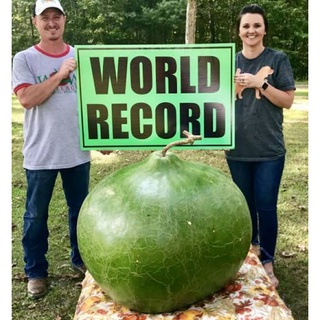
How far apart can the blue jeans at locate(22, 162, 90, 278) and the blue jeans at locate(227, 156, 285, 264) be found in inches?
28.6

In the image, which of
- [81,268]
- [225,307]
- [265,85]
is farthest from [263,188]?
[81,268]

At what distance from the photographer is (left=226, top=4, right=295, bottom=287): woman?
2061mm

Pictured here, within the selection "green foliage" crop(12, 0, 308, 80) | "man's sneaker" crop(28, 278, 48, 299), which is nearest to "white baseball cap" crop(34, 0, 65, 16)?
"green foliage" crop(12, 0, 308, 80)

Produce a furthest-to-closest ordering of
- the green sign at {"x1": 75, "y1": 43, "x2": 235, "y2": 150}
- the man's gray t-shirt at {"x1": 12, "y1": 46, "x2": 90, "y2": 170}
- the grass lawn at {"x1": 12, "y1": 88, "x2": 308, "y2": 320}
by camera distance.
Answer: the grass lawn at {"x1": 12, "y1": 88, "x2": 308, "y2": 320} → the man's gray t-shirt at {"x1": 12, "y1": 46, "x2": 90, "y2": 170} → the green sign at {"x1": 75, "y1": 43, "x2": 235, "y2": 150}

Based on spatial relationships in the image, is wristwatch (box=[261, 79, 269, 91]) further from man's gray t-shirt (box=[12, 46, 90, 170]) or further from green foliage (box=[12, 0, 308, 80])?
man's gray t-shirt (box=[12, 46, 90, 170])

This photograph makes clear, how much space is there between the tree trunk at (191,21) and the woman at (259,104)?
0.68 ft

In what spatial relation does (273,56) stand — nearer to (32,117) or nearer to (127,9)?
(127,9)

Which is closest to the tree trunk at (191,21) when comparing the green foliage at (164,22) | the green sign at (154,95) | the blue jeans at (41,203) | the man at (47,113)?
the green foliage at (164,22)

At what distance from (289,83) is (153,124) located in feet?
2.46

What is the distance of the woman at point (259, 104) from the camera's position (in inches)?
81.1

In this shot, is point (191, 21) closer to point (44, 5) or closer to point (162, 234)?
point (44, 5)

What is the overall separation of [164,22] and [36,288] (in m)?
1.46

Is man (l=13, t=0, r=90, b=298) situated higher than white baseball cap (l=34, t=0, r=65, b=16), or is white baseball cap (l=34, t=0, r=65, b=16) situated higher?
white baseball cap (l=34, t=0, r=65, b=16)

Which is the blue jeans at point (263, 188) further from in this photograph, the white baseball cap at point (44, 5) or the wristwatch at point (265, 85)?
the white baseball cap at point (44, 5)
